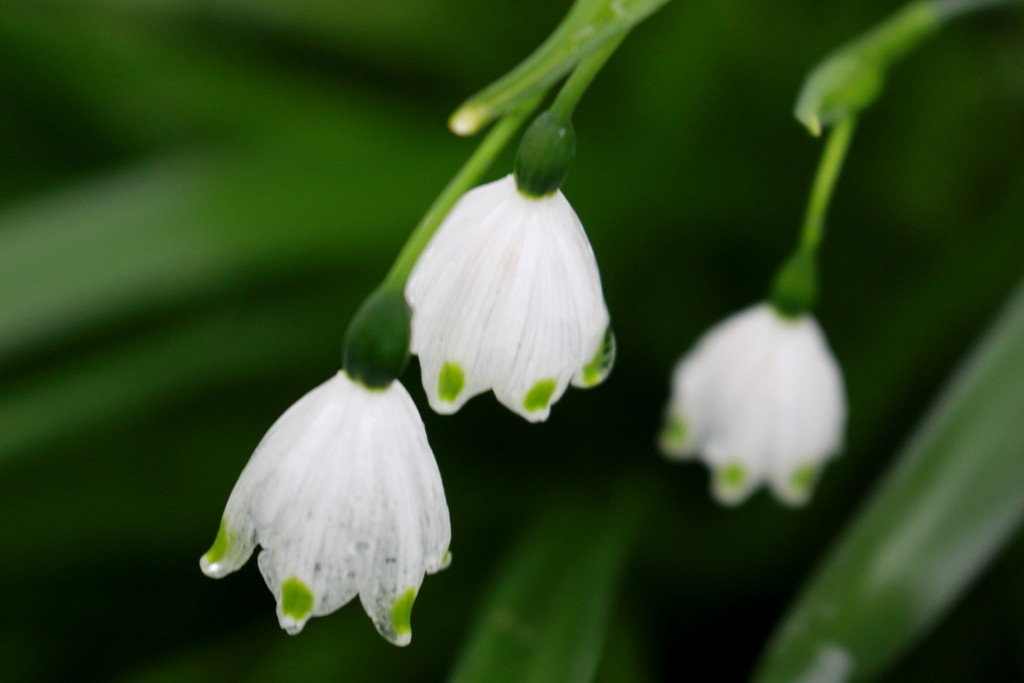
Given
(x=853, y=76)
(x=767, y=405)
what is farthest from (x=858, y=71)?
(x=767, y=405)

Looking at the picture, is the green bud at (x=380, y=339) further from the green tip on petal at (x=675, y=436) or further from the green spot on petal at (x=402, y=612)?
the green tip on petal at (x=675, y=436)

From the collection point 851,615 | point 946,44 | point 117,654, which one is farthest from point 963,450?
point 117,654

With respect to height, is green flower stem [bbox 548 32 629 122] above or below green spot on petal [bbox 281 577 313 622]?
above

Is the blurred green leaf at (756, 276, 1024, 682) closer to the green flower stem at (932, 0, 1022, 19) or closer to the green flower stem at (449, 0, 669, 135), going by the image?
A: the green flower stem at (932, 0, 1022, 19)

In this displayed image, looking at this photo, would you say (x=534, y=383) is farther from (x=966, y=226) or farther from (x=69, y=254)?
(x=966, y=226)

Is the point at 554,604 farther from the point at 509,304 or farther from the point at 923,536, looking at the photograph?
the point at 509,304

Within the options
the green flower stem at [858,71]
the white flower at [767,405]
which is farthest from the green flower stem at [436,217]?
the white flower at [767,405]

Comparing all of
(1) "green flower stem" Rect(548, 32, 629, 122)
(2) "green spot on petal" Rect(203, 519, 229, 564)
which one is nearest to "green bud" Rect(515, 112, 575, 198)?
(1) "green flower stem" Rect(548, 32, 629, 122)
